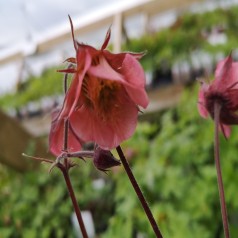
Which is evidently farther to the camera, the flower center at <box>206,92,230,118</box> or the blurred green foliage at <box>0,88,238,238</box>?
the blurred green foliage at <box>0,88,238,238</box>

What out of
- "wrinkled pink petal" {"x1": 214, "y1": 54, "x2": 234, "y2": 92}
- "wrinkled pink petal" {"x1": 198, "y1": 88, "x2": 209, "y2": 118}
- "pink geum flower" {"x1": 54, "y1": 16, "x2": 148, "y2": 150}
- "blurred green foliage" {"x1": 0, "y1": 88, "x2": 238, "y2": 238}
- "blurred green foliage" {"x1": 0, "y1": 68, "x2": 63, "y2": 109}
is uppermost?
"pink geum flower" {"x1": 54, "y1": 16, "x2": 148, "y2": 150}

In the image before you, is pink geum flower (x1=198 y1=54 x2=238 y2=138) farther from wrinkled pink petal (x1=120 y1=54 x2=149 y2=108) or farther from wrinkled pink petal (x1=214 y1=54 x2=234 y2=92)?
wrinkled pink petal (x1=120 y1=54 x2=149 y2=108)

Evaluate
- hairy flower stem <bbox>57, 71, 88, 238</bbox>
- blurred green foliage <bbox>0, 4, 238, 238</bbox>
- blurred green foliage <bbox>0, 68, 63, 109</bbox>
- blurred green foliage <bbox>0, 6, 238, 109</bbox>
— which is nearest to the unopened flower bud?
hairy flower stem <bbox>57, 71, 88, 238</bbox>

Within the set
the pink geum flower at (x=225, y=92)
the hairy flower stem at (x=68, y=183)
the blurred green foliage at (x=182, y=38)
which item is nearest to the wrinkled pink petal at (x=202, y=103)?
the pink geum flower at (x=225, y=92)

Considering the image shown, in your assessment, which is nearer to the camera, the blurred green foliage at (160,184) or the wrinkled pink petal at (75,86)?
the wrinkled pink petal at (75,86)

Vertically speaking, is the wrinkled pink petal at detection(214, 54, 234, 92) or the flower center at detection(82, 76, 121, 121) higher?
the flower center at detection(82, 76, 121, 121)

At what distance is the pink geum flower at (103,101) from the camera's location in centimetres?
27

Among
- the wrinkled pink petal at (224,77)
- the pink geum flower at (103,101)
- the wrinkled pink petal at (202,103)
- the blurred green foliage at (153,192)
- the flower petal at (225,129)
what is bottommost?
the blurred green foliage at (153,192)

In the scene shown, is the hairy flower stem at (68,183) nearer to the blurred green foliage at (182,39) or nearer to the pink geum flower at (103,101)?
the pink geum flower at (103,101)

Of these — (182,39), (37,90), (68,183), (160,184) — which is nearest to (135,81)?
(68,183)

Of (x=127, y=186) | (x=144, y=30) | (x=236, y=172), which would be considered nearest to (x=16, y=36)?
(x=144, y=30)

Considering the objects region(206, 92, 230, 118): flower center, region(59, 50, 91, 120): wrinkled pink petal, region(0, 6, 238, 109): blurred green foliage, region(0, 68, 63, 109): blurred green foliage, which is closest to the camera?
region(59, 50, 91, 120): wrinkled pink petal

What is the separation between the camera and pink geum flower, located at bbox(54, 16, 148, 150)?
10.7 inches

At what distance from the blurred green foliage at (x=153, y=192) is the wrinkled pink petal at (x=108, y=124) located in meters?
1.07
